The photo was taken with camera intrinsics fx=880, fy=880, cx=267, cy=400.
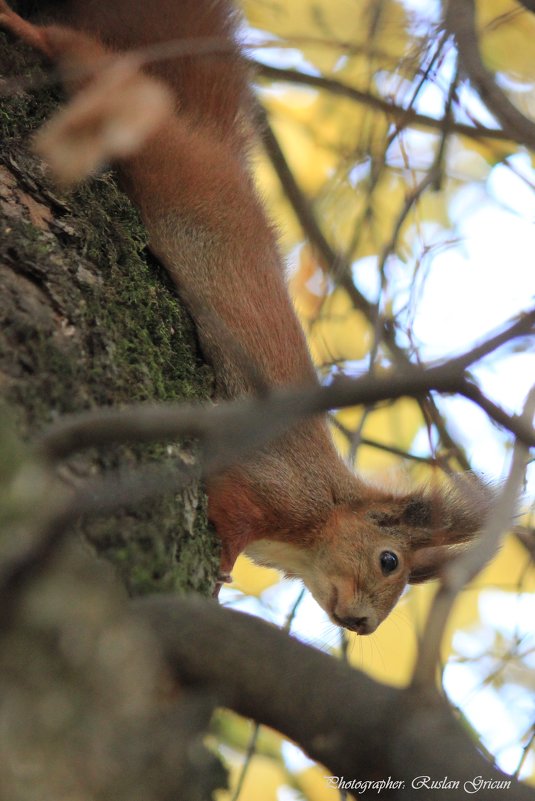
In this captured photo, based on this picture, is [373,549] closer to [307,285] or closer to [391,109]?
[307,285]

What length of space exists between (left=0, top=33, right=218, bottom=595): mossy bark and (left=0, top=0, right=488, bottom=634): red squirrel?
195 mm

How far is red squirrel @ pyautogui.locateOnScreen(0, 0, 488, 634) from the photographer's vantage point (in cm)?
216

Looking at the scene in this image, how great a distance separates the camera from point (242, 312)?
2.26 metres

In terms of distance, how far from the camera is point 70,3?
8.18 ft

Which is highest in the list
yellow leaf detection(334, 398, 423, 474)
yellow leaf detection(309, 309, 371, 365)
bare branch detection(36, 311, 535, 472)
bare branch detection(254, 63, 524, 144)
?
bare branch detection(254, 63, 524, 144)

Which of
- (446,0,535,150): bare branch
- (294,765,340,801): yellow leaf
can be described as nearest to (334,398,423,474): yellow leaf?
(294,765,340,801): yellow leaf

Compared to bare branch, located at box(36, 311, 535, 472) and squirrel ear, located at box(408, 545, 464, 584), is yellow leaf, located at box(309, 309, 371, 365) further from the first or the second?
bare branch, located at box(36, 311, 535, 472)

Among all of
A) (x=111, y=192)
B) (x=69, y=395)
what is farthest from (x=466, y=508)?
(x=69, y=395)

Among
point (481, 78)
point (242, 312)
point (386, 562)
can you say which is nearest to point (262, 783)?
point (386, 562)

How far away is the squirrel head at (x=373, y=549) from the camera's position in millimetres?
2465

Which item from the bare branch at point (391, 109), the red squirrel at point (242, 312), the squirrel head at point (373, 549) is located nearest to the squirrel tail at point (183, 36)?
the red squirrel at point (242, 312)

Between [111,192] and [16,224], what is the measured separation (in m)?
0.39

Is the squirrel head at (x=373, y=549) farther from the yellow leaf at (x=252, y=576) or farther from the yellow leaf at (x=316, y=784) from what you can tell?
the yellow leaf at (x=316, y=784)

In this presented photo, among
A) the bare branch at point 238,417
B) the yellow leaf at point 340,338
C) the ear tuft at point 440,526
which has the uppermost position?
the yellow leaf at point 340,338
